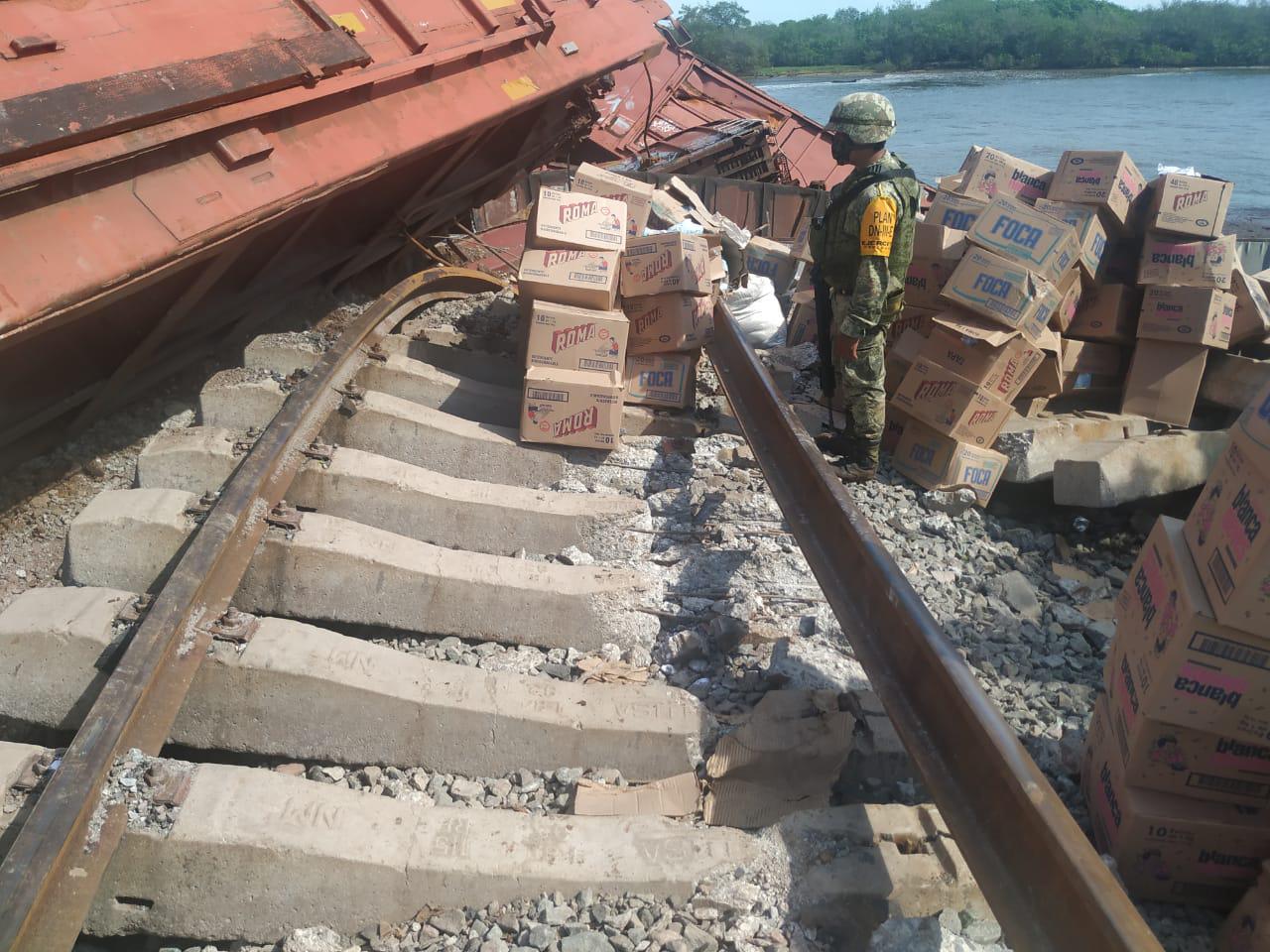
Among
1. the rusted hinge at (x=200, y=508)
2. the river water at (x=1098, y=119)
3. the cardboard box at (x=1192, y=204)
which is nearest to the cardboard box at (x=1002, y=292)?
the cardboard box at (x=1192, y=204)

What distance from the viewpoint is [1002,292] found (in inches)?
193

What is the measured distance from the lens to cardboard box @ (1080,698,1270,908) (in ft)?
7.13

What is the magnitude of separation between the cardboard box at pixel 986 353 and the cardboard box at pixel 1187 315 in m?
1.04

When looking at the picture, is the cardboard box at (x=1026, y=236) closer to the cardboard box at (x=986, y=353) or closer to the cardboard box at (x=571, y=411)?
the cardboard box at (x=986, y=353)

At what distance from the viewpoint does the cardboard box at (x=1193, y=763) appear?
7.20 ft

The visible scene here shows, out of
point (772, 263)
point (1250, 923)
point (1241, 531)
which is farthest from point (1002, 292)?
point (1250, 923)

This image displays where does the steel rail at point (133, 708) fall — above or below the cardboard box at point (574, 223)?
below

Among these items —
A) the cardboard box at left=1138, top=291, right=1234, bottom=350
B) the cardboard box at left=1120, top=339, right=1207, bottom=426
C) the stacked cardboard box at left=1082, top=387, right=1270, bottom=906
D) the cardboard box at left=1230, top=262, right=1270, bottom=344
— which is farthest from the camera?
the cardboard box at left=1230, top=262, right=1270, bottom=344

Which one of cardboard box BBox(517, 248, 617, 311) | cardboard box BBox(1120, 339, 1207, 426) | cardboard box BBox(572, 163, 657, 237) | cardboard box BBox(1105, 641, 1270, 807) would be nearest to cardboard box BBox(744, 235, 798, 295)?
cardboard box BBox(572, 163, 657, 237)

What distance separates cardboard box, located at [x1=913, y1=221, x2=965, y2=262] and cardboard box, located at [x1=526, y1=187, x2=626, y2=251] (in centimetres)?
179

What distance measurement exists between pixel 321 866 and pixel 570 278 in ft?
10.6

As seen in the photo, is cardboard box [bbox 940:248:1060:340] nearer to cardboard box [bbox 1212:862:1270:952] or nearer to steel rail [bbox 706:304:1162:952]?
steel rail [bbox 706:304:1162:952]

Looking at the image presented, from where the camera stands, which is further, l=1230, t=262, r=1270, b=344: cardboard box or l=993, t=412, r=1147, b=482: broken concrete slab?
l=1230, t=262, r=1270, b=344: cardboard box

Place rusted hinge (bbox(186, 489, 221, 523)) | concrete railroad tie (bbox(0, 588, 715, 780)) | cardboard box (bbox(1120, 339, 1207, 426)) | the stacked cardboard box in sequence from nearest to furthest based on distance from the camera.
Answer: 1. the stacked cardboard box
2. concrete railroad tie (bbox(0, 588, 715, 780))
3. rusted hinge (bbox(186, 489, 221, 523))
4. cardboard box (bbox(1120, 339, 1207, 426))
